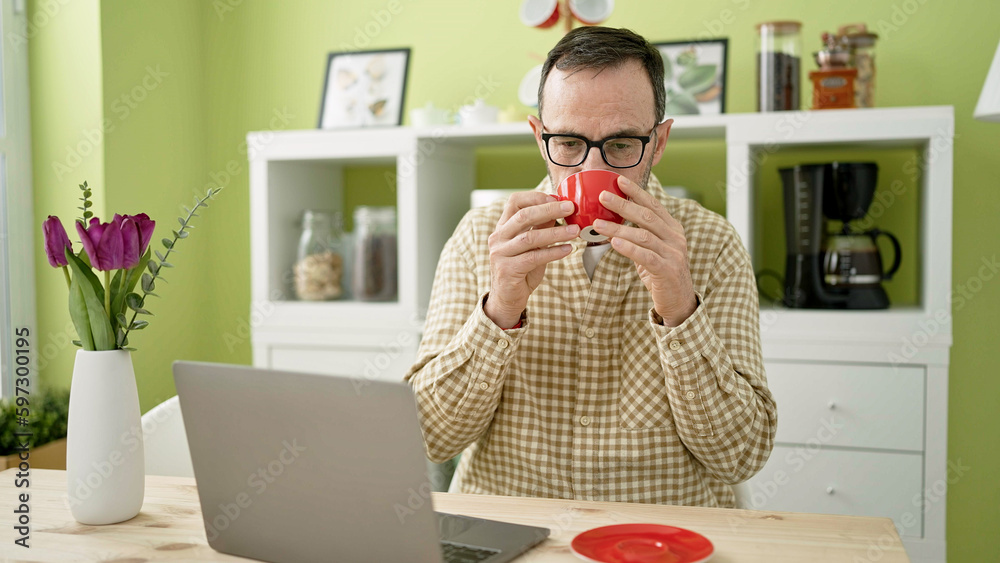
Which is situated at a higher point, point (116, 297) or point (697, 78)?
point (697, 78)

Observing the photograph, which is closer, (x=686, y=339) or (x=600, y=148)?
(x=686, y=339)

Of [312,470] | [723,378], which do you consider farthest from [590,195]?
[312,470]

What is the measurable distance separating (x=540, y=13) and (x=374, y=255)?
830 millimetres

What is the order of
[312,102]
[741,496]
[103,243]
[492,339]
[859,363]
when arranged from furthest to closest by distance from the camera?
1. [312,102]
2. [859,363]
3. [741,496]
4. [492,339]
5. [103,243]

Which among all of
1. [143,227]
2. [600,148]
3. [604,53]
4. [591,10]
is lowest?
[143,227]

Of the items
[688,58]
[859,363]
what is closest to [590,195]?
[859,363]

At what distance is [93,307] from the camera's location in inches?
39.2

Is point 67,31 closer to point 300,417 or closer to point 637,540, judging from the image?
point 300,417

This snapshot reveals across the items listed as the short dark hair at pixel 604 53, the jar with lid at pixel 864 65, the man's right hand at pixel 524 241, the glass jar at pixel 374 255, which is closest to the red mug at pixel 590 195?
the man's right hand at pixel 524 241

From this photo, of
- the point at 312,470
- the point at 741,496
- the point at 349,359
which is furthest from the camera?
the point at 349,359

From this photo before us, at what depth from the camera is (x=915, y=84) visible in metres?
2.34

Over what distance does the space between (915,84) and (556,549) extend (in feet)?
6.49

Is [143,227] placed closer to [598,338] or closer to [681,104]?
[598,338]

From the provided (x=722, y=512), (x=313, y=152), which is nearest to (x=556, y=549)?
(x=722, y=512)
